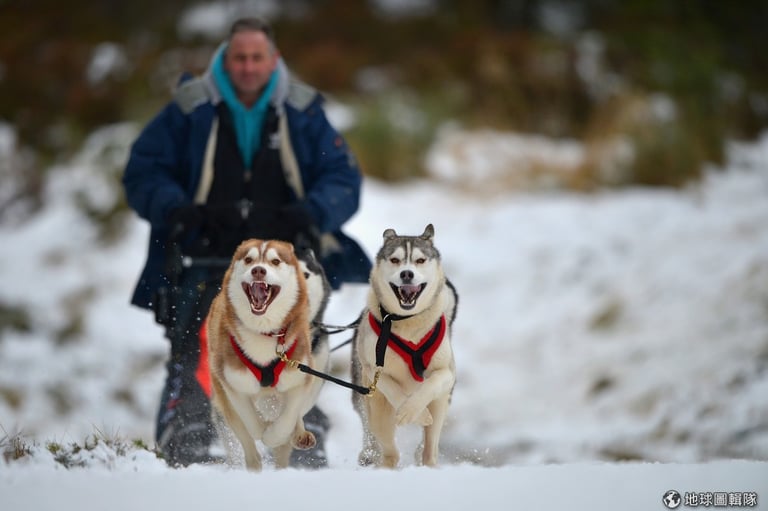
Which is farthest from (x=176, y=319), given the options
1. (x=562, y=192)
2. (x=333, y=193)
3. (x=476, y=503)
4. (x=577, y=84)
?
→ (x=577, y=84)

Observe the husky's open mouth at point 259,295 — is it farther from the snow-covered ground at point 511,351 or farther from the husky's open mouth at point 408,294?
the snow-covered ground at point 511,351

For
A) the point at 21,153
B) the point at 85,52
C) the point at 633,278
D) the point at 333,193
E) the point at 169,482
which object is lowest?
the point at 169,482

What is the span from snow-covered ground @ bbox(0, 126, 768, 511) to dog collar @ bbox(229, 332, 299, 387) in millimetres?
321

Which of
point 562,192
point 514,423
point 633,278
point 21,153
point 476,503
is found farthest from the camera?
point 21,153

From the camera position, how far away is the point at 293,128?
4680 mm

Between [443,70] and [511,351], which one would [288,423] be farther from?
[443,70]

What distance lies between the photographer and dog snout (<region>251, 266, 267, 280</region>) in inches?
128

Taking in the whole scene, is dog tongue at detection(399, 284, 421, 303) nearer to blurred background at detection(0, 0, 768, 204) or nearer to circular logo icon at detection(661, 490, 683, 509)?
circular logo icon at detection(661, 490, 683, 509)

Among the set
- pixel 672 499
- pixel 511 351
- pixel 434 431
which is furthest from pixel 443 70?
pixel 672 499

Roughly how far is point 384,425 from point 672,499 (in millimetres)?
1015

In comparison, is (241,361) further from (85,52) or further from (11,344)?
(85,52)

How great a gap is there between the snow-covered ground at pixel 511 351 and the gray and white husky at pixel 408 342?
8.4 inches

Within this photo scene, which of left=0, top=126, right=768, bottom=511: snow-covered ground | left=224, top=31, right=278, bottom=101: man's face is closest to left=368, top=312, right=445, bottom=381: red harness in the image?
left=0, top=126, right=768, bottom=511: snow-covered ground

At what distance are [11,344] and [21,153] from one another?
181 inches
